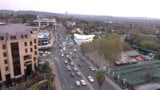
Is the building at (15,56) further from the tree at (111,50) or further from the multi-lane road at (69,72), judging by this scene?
the tree at (111,50)

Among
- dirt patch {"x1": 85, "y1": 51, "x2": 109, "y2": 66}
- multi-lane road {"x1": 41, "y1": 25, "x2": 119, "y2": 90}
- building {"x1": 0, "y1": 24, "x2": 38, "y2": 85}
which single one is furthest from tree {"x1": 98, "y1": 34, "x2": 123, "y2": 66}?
building {"x1": 0, "y1": 24, "x2": 38, "y2": 85}

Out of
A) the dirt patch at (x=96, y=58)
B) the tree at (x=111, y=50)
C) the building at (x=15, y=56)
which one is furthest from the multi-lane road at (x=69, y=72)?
the building at (x=15, y=56)

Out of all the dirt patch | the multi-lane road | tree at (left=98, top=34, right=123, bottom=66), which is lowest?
the multi-lane road

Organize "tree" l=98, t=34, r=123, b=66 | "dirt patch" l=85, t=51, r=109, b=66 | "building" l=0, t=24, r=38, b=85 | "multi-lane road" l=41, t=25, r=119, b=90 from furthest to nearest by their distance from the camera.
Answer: "dirt patch" l=85, t=51, r=109, b=66 → "tree" l=98, t=34, r=123, b=66 → "multi-lane road" l=41, t=25, r=119, b=90 → "building" l=0, t=24, r=38, b=85

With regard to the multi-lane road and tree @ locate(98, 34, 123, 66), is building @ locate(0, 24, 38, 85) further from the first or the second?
tree @ locate(98, 34, 123, 66)

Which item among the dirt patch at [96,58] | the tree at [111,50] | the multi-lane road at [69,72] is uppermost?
the tree at [111,50]

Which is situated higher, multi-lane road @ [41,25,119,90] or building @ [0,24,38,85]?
building @ [0,24,38,85]

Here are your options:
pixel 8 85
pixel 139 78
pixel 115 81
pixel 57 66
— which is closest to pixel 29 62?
pixel 8 85

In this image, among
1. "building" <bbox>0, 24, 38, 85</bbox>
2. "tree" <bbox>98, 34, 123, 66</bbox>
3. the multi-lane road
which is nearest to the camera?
"building" <bbox>0, 24, 38, 85</bbox>
